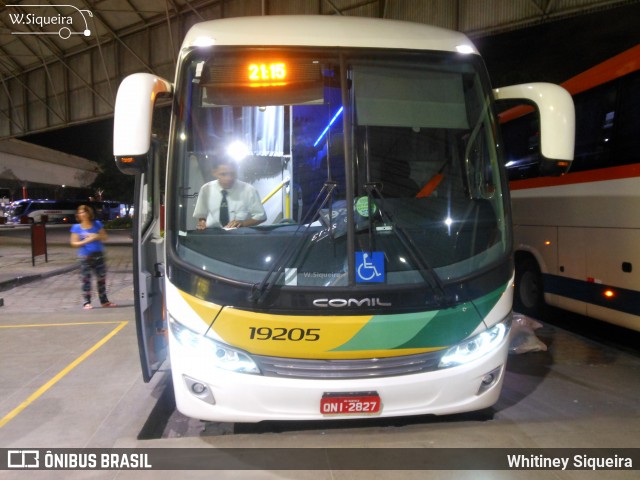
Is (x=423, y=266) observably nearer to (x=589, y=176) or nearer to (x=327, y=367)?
(x=327, y=367)

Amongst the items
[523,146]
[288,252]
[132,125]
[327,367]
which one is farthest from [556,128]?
[523,146]

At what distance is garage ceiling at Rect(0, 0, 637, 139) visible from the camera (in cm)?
1359

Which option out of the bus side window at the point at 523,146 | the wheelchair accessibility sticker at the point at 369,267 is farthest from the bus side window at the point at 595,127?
the wheelchair accessibility sticker at the point at 369,267

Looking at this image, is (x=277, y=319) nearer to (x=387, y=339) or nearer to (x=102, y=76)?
(x=387, y=339)

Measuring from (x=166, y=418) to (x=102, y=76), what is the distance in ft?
70.8

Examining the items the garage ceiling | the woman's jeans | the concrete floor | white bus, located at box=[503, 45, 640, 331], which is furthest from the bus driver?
the garage ceiling

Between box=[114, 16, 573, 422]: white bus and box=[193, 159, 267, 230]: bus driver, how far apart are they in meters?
0.05

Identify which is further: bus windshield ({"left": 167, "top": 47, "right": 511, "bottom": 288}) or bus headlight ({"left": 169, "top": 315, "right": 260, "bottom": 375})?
bus windshield ({"left": 167, "top": 47, "right": 511, "bottom": 288})

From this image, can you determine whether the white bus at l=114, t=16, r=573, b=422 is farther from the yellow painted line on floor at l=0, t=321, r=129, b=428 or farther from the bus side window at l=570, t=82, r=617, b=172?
the bus side window at l=570, t=82, r=617, b=172

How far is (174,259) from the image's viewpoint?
3.80 m

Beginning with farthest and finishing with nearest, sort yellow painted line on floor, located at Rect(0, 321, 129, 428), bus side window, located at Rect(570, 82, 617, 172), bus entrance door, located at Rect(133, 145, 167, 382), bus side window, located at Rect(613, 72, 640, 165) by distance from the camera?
1. bus side window, located at Rect(570, 82, 617, 172)
2. bus side window, located at Rect(613, 72, 640, 165)
3. yellow painted line on floor, located at Rect(0, 321, 129, 428)
4. bus entrance door, located at Rect(133, 145, 167, 382)

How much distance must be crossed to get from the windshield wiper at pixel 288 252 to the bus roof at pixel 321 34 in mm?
1122

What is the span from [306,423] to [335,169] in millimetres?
2074

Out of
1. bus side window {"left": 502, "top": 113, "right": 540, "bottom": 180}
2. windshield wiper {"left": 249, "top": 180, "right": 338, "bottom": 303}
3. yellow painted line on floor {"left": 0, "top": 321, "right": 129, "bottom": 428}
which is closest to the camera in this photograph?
windshield wiper {"left": 249, "top": 180, "right": 338, "bottom": 303}
